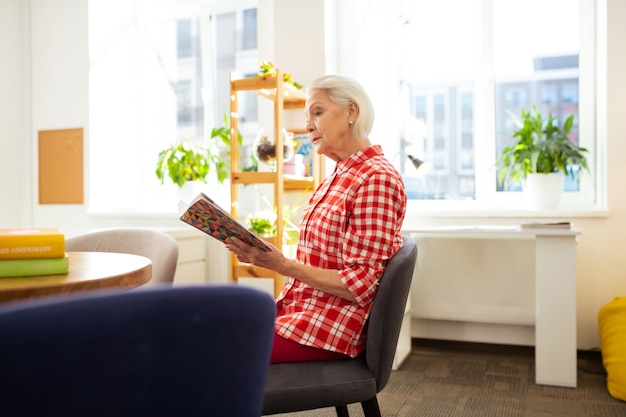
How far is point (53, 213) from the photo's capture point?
4.53 metres

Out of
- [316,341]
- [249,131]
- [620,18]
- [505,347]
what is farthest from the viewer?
[249,131]

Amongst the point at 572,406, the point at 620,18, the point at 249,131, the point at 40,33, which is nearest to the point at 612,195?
the point at 620,18

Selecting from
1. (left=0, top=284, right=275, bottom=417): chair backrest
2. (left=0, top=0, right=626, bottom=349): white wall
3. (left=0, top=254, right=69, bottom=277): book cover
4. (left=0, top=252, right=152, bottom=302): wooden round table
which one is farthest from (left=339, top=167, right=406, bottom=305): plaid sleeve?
(left=0, top=0, right=626, bottom=349): white wall

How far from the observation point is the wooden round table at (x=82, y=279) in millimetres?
1053

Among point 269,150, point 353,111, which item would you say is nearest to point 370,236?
point 353,111

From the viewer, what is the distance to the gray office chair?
1.35 meters

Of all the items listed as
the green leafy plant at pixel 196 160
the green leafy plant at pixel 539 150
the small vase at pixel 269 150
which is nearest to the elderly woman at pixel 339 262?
the small vase at pixel 269 150

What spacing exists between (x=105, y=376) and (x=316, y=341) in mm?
931

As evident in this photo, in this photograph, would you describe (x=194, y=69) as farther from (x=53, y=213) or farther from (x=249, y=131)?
(x=53, y=213)

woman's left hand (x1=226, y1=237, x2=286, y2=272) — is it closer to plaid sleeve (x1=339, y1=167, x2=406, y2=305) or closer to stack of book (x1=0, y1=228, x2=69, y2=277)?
plaid sleeve (x1=339, y1=167, x2=406, y2=305)

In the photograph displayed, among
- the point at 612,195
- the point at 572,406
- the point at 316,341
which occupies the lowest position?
the point at 572,406

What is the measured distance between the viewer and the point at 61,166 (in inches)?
176

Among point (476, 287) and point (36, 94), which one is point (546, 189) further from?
point (36, 94)

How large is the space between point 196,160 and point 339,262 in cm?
273
